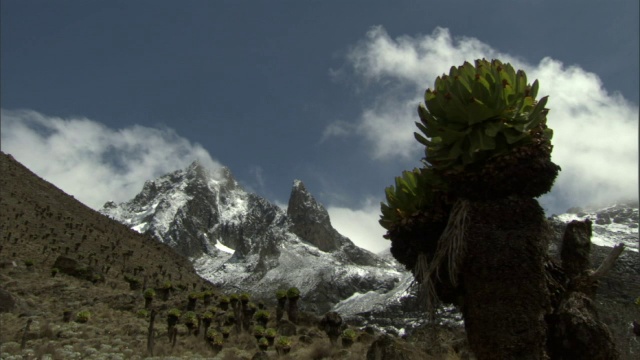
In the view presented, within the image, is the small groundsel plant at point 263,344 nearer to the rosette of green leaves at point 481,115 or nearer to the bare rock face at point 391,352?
the bare rock face at point 391,352

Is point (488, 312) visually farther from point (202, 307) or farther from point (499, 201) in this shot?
point (202, 307)

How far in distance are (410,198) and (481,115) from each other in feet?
4.89

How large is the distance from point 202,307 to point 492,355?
85.2ft

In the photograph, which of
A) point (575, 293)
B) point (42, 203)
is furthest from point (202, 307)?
point (42, 203)

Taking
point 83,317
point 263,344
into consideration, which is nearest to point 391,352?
point 263,344

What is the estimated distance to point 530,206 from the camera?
256 inches

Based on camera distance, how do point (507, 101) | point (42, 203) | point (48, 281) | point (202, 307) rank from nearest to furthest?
1. point (507, 101)
2. point (202, 307)
3. point (48, 281)
4. point (42, 203)

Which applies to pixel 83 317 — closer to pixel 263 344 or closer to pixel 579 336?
pixel 263 344

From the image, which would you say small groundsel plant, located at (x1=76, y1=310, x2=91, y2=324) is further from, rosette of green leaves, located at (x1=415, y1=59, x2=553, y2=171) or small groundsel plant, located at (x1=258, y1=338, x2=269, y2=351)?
rosette of green leaves, located at (x1=415, y1=59, x2=553, y2=171)

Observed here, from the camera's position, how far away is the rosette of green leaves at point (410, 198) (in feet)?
24.2

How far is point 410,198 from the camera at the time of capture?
7.68 metres

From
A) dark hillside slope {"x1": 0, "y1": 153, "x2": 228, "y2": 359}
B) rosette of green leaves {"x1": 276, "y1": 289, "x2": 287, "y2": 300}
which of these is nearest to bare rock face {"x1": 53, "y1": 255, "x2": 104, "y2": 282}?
dark hillside slope {"x1": 0, "y1": 153, "x2": 228, "y2": 359}

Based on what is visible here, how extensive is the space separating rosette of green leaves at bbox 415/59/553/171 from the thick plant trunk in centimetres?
73

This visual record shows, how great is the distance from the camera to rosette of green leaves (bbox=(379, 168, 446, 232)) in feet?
24.2
